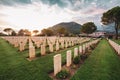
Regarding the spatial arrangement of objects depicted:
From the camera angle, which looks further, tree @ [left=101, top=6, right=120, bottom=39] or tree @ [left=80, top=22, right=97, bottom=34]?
tree @ [left=80, top=22, right=97, bottom=34]

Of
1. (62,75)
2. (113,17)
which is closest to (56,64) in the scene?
(62,75)

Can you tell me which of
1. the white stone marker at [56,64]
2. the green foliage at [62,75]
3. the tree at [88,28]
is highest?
the tree at [88,28]

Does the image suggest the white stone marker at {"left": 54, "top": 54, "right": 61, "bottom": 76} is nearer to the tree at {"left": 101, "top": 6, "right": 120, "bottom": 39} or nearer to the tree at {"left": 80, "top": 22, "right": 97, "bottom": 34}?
the tree at {"left": 101, "top": 6, "right": 120, "bottom": 39}

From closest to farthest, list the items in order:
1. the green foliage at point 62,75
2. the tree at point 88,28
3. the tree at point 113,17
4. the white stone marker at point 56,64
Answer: the green foliage at point 62,75
the white stone marker at point 56,64
the tree at point 113,17
the tree at point 88,28

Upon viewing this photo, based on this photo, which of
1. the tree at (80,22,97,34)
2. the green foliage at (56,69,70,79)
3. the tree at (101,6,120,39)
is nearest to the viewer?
the green foliage at (56,69,70,79)

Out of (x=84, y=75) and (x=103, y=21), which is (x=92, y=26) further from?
(x=84, y=75)

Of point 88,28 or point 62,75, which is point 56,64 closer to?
point 62,75

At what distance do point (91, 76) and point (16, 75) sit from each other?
3530 mm

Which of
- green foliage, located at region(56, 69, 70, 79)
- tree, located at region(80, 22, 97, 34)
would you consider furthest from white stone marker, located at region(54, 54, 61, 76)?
tree, located at region(80, 22, 97, 34)

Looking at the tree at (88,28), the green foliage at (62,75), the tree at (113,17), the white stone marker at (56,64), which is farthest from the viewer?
the tree at (88,28)

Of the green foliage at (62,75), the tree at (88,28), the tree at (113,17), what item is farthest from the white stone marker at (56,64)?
the tree at (88,28)

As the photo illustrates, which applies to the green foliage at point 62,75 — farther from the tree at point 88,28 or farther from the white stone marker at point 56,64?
the tree at point 88,28

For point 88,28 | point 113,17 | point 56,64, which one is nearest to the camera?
point 56,64

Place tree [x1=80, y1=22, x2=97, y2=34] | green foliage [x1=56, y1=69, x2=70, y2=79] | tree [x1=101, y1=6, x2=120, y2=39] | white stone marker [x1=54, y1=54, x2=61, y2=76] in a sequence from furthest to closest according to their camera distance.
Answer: tree [x1=80, y1=22, x2=97, y2=34]
tree [x1=101, y1=6, x2=120, y2=39]
white stone marker [x1=54, y1=54, x2=61, y2=76]
green foliage [x1=56, y1=69, x2=70, y2=79]
